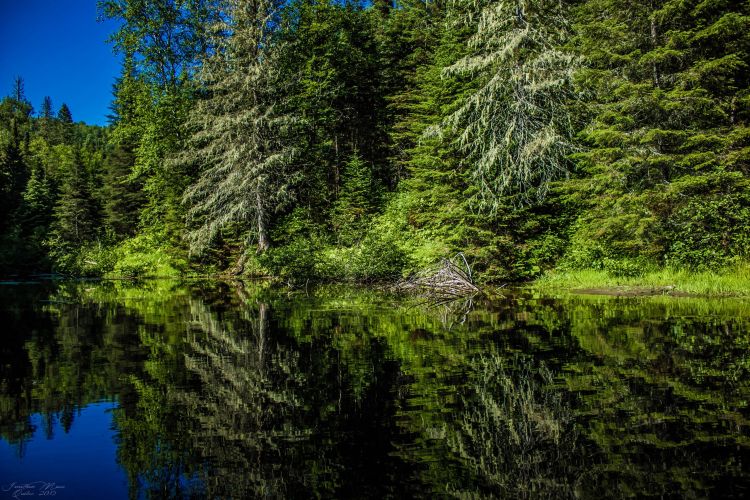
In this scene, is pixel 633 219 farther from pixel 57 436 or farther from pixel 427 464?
pixel 57 436

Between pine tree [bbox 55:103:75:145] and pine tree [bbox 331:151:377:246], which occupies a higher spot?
pine tree [bbox 55:103:75:145]

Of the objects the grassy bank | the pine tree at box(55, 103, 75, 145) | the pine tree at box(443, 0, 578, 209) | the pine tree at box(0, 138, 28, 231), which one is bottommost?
the grassy bank

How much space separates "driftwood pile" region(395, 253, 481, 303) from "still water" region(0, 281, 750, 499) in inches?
231

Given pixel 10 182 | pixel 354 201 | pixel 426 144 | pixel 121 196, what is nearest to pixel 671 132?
pixel 426 144

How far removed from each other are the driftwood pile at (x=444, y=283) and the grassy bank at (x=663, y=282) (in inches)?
107

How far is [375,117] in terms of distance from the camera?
35.8 m

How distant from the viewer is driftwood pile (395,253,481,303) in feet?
50.7

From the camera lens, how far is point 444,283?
51.2 feet

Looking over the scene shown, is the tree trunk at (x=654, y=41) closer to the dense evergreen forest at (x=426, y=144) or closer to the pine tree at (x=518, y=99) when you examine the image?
the dense evergreen forest at (x=426, y=144)

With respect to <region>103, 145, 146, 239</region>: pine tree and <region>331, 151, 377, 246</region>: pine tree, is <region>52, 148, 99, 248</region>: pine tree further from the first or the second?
<region>331, 151, 377, 246</region>: pine tree

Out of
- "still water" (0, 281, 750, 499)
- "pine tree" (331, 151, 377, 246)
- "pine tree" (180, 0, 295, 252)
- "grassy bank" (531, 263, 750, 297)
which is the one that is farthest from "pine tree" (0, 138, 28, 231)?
"grassy bank" (531, 263, 750, 297)

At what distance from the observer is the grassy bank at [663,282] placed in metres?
12.2

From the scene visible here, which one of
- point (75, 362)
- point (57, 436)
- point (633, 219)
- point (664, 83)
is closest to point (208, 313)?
point (75, 362)

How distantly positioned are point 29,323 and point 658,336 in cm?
1326
